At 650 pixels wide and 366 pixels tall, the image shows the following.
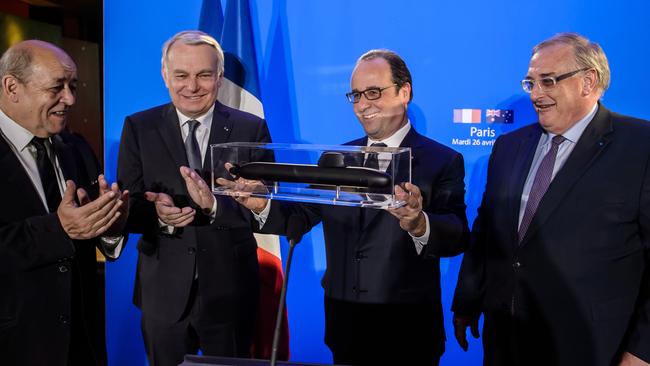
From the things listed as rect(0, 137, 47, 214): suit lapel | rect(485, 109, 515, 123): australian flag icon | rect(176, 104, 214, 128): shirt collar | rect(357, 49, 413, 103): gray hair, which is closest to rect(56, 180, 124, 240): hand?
rect(0, 137, 47, 214): suit lapel

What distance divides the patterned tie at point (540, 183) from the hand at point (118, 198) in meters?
1.58

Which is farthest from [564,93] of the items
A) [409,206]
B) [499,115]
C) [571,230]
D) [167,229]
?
[167,229]

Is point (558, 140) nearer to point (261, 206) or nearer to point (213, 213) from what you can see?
point (261, 206)

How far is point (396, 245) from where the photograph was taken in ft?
8.70

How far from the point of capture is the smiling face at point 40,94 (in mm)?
2346

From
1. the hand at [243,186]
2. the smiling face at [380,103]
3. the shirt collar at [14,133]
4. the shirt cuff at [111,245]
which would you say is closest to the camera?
the hand at [243,186]

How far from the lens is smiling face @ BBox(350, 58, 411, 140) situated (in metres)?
2.75

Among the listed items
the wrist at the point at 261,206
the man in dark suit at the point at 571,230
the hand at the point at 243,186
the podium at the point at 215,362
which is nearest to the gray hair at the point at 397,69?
the man in dark suit at the point at 571,230

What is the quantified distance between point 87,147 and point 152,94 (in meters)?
1.40

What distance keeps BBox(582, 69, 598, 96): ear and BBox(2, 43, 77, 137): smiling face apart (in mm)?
2075

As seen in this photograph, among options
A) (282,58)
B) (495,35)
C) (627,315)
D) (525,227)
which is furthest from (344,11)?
(627,315)

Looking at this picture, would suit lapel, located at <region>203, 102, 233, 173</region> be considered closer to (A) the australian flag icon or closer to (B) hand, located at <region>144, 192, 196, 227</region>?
(B) hand, located at <region>144, 192, 196, 227</region>

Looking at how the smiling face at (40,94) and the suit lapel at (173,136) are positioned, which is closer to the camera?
the smiling face at (40,94)

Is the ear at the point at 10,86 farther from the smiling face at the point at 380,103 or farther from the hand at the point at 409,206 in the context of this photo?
the hand at the point at 409,206
